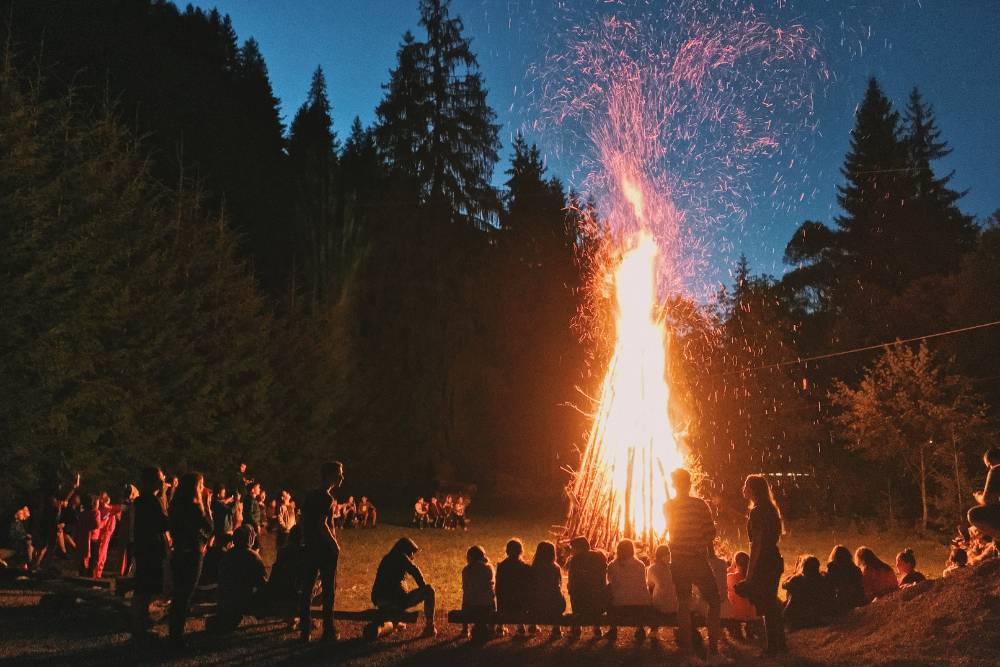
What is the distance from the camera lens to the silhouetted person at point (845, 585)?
860cm

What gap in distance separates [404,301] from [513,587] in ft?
91.2

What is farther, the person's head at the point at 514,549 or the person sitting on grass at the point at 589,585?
the person's head at the point at 514,549

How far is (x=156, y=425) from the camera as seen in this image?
17.2 meters

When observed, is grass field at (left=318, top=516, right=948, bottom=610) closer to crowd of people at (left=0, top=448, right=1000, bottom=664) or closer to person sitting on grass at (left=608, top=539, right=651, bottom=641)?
crowd of people at (left=0, top=448, right=1000, bottom=664)

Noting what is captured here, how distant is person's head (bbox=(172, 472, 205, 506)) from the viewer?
7.19m

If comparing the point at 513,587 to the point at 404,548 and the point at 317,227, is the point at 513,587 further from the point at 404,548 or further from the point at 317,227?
the point at 317,227

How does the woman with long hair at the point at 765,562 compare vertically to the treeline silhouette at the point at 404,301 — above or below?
below

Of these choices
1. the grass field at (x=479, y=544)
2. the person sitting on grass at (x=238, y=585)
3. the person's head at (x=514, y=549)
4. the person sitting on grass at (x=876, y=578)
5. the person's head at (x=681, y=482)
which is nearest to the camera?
the person's head at (x=681, y=482)

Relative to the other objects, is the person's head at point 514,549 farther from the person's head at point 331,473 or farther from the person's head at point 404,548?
the person's head at point 331,473

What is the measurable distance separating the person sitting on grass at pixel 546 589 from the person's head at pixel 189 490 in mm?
3587

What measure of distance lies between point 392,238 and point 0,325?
2334 centimetres

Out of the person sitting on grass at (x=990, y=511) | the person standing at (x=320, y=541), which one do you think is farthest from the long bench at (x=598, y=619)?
the person sitting on grass at (x=990, y=511)

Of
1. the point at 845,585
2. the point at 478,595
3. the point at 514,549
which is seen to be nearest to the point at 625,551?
the point at 514,549

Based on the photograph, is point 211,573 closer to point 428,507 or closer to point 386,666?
point 386,666
